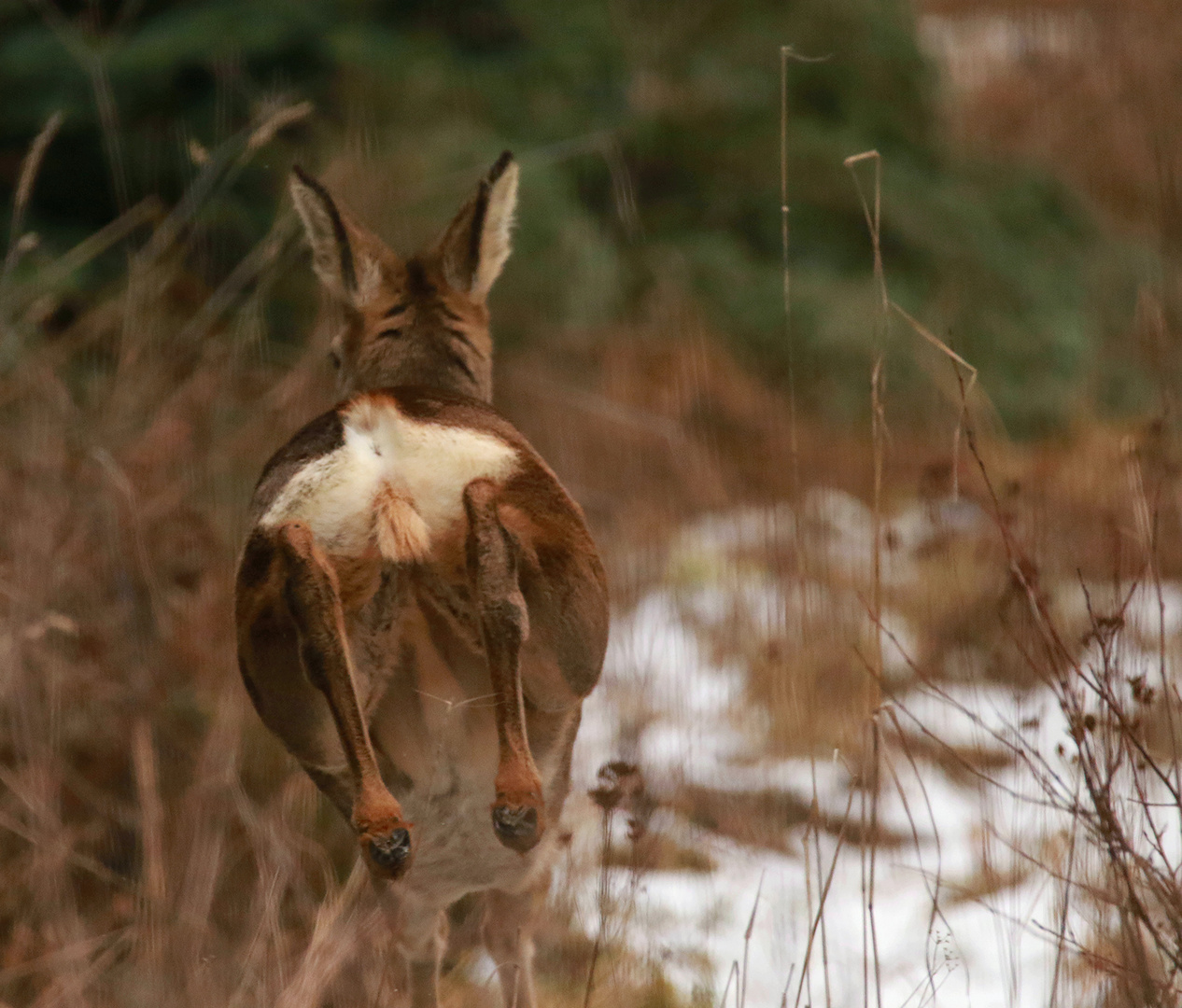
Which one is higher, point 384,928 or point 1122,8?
point 1122,8

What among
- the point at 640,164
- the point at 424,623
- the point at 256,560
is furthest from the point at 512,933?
the point at 640,164

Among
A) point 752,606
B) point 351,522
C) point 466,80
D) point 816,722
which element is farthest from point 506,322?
point 351,522

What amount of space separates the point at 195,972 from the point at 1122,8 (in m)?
14.4

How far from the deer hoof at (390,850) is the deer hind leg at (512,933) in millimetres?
1404

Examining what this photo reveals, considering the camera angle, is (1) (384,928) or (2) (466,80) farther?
(2) (466,80)

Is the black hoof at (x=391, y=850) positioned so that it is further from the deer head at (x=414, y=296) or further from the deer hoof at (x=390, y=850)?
the deer head at (x=414, y=296)

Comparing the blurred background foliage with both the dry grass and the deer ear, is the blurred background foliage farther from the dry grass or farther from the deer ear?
the deer ear

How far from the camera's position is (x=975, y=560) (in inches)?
317

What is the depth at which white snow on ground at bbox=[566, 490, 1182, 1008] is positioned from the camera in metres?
4.28

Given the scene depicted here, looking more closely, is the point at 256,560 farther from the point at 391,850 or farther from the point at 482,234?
the point at 482,234

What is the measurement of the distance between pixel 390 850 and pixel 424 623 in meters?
0.58

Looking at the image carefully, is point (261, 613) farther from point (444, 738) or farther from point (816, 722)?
point (816, 722)

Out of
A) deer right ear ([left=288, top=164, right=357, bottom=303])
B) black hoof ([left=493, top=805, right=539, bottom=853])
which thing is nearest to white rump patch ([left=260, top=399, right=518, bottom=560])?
black hoof ([left=493, top=805, right=539, bottom=853])

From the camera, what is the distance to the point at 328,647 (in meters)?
2.72
